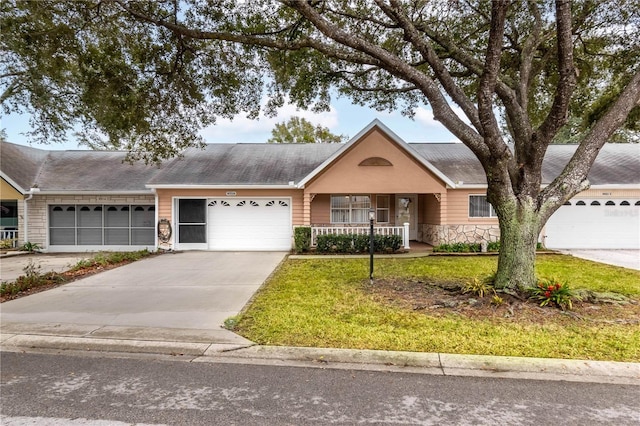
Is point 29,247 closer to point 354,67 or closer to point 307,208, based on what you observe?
point 307,208

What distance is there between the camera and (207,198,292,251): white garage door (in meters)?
15.2

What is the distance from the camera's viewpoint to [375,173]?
14.0 metres

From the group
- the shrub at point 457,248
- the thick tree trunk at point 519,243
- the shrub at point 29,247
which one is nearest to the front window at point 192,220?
the shrub at point 29,247

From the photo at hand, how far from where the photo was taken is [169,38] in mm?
9367

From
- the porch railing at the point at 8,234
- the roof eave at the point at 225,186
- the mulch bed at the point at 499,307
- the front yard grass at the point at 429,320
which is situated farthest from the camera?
the porch railing at the point at 8,234

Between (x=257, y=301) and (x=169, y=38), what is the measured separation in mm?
7095

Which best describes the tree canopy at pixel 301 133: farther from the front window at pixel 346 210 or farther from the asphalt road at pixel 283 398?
the asphalt road at pixel 283 398

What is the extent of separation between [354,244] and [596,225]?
1010 centimetres

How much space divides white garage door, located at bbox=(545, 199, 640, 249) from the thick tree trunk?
9.98 m

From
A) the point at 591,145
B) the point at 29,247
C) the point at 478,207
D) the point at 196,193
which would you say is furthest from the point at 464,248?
the point at 29,247

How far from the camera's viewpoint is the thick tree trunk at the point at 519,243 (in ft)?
21.7

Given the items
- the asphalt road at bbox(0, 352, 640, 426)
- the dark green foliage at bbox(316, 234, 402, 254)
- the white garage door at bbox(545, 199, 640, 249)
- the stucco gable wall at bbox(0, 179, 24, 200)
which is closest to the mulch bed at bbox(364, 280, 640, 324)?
the asphalt road at bbox(0, 352, 640, 426)

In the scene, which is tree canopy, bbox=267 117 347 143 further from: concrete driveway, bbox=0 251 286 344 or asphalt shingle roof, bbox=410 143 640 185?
concrete driveway, bbox=0 251 286 344

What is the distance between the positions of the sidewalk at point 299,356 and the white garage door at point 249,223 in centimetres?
982
